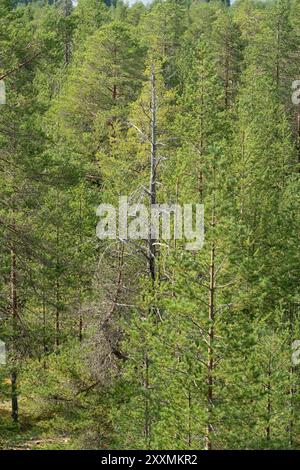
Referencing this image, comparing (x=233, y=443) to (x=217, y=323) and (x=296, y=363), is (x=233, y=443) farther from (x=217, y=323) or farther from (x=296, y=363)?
(x=296, y=363)

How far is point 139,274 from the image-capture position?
53.9 ft

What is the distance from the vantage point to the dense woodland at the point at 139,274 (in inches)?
459

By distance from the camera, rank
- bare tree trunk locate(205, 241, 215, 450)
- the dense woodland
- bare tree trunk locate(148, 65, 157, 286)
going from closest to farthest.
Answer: bare tree trunk locate(205, 241, 215, 450) → the dense woodland → bare tree trunk locate(148, 65, 157, 286)

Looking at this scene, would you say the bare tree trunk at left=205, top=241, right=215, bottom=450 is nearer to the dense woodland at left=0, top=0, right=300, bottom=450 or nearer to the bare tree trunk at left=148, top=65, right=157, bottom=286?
the dense woodland at left=0, top=0, right=300, bottom=450

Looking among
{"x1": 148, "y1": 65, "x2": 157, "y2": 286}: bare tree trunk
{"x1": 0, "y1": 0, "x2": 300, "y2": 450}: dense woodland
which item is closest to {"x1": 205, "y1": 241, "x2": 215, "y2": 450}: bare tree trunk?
{"x1": 0, "y1": 0, "x2": 300, "y2": 450}: dense woodland

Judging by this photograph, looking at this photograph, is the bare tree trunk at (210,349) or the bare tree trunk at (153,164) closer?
the bare tree trunk at (210,349)

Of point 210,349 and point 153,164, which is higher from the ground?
point 153,164

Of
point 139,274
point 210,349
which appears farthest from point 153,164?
point 210,349

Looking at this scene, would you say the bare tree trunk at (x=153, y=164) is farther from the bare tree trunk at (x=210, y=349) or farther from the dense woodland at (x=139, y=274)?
the bare tree trunk at (x=210, y=349)

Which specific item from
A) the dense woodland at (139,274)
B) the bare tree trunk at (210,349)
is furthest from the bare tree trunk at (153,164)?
the bare tree trunk at (210,349)

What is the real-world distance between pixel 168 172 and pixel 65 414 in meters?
7.66

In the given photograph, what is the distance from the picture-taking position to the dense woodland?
1166cm

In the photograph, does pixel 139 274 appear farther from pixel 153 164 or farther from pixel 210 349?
pixel 210 349

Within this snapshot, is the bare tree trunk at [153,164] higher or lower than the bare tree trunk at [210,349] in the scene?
higher
